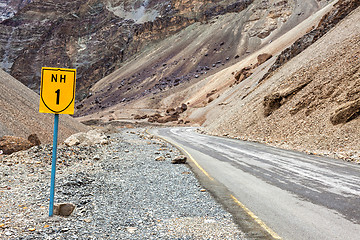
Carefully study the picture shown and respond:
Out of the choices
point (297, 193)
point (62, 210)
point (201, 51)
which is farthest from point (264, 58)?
point (62, 210)

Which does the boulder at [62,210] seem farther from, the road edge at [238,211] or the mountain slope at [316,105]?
the mountain slope at [316,105]

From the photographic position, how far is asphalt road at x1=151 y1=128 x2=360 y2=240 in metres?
4.08

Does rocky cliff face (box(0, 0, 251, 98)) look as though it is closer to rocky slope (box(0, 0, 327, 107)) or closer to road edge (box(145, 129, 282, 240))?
rocky slope (box(0, 0, 327, 107))

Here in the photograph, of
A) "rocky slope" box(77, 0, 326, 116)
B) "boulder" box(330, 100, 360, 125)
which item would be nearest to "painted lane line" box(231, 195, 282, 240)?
"boulder" box(330, 100, 360, 125)

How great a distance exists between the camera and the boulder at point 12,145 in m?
10.0

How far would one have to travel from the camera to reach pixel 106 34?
4911 inches

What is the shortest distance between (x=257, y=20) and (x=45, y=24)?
124938mm

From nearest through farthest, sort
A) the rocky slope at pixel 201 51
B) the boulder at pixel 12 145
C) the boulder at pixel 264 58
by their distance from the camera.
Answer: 1. the boulder at pixel 12 145
2. the boulder at pixel 264 58
3. the rocky slope at pixel 201 51

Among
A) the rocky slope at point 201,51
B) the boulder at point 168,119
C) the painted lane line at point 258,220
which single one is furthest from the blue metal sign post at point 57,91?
the rocky slope at point 201,51

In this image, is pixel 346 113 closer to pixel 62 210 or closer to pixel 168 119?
pixel 62 210

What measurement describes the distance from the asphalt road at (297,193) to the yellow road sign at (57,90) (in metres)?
3.50

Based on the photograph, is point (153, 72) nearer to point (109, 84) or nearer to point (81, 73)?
point (109, 84)

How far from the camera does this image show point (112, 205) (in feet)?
16.3

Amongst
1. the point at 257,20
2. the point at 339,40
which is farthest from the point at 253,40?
the point at 339,40
